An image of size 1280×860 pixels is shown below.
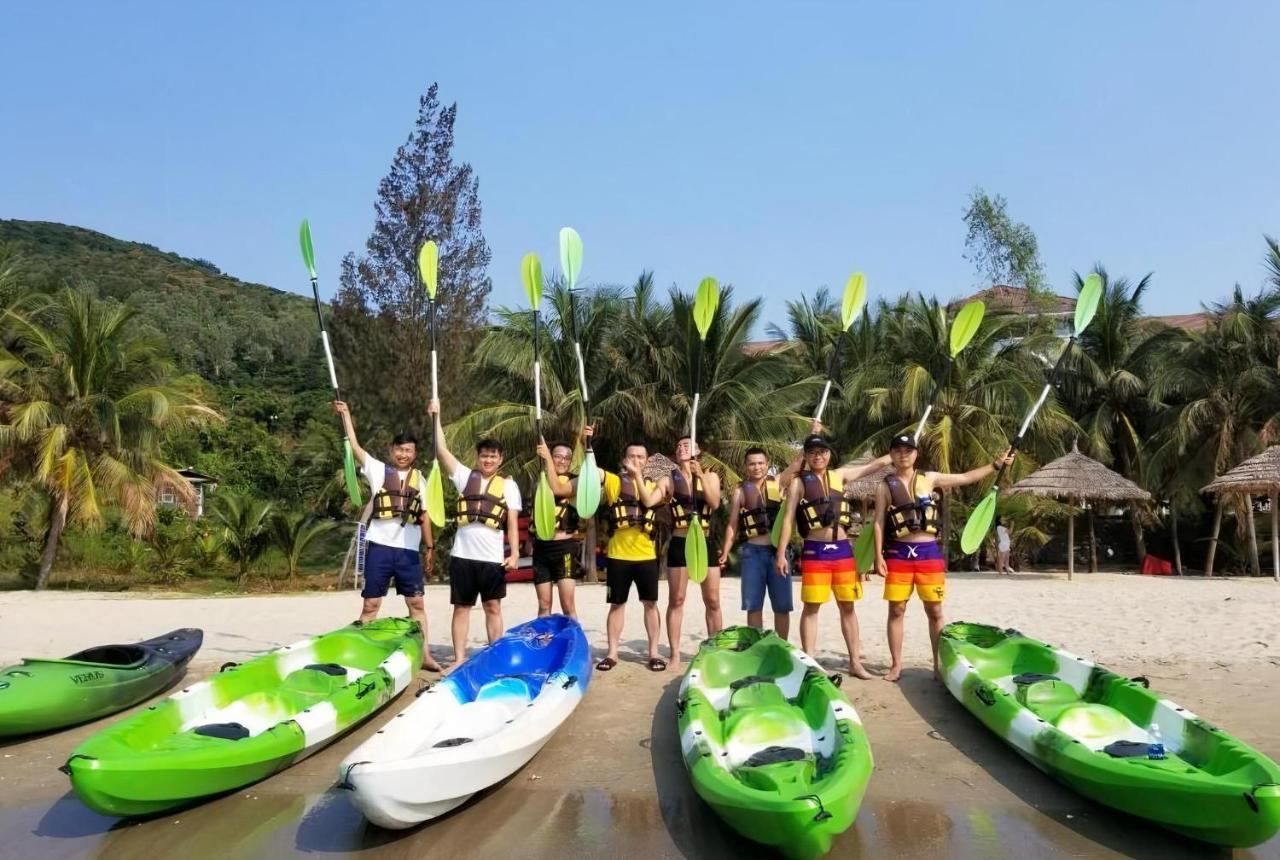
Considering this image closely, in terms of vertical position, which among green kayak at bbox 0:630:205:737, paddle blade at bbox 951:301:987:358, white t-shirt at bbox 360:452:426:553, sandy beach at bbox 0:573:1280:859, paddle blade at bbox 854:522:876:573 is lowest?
sandy beach at bbox 0:573:1280:859

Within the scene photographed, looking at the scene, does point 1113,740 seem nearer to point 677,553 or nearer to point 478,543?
point 677,553

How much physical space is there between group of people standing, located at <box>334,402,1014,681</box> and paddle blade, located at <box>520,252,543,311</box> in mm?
1373

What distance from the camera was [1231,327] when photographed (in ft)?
58.0

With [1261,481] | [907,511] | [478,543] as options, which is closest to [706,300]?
[907,511]

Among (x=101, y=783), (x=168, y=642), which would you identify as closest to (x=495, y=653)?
(x=101, y=783)

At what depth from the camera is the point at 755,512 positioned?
6219 millimetres

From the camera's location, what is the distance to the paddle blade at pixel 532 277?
6.98 meters

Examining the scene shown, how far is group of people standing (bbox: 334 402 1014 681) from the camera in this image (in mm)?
5898

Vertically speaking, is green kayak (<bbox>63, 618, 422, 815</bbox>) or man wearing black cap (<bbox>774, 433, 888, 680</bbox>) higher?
man wearing black cap (<bbox>774, 433, 888, 680</bbox>)

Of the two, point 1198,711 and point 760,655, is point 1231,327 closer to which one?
point 1198,711

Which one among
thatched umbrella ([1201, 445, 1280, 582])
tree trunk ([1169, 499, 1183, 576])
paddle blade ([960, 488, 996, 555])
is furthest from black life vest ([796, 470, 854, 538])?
tree trunk ([1169, 499, 1183, 576])

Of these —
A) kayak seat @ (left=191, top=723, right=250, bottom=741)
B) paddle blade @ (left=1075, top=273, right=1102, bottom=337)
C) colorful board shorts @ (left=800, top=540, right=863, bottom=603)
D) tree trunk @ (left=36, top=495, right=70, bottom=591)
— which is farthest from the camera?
tree trunk @ (left=36, top=495, right=70, bottom=591)

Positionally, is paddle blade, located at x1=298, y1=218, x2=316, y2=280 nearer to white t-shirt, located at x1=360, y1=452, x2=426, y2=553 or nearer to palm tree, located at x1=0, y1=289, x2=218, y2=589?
white t-shirt, located at x1=360, y1=452, x2=426, y2=553

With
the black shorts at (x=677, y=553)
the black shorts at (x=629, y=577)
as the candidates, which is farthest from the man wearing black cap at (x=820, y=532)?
the black shorts at (x=629, y=577)
